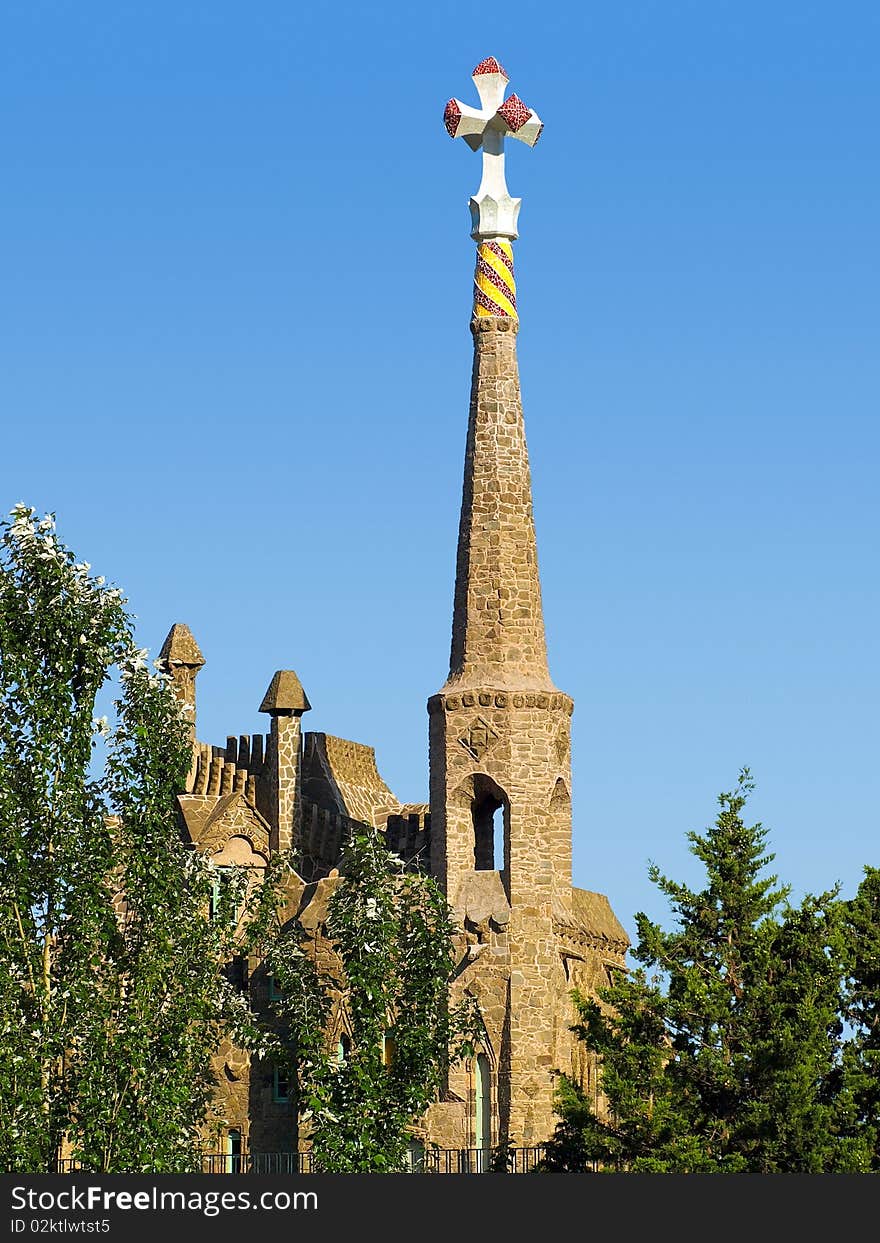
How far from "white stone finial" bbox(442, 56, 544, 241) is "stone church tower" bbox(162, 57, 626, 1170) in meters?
0.03

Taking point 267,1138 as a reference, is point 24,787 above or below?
above

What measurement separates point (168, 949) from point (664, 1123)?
8000 millimetres

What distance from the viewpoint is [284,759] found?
55844mm

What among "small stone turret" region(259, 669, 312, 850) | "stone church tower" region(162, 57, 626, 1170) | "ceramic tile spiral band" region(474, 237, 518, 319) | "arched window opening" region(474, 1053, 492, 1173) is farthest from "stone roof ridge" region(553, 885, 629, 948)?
"ceramic tile spiral band" region(474, 237, 518, 319)

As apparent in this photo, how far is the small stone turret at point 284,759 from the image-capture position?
55.8 meters

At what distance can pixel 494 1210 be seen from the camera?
36.0 metres

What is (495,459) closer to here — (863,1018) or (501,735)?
(501,735)

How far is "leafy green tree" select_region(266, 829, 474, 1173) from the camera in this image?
41.4 m

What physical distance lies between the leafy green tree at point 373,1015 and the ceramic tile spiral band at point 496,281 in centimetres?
1340

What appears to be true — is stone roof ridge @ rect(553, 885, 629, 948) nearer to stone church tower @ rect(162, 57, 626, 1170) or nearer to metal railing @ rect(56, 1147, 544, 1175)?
stone church tower @ rect(162, 57, 626, 1170)

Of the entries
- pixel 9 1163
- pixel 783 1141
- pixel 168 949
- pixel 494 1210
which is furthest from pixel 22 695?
pixel 783 1141

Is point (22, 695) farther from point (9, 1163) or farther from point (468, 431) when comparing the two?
point (468, 431)

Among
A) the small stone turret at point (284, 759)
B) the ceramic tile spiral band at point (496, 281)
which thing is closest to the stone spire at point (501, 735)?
the ceramic tile spiral band at point (496, 281)

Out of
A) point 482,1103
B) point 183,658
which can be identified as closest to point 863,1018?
point 482,1103
